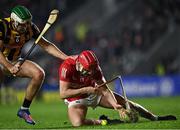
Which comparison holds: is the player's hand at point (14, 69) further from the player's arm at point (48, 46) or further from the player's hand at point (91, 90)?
the player's hand at point (91, 90)

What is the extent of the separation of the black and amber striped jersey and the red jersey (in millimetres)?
1127

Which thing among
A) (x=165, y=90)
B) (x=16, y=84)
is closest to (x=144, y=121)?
(x=165, y=90)

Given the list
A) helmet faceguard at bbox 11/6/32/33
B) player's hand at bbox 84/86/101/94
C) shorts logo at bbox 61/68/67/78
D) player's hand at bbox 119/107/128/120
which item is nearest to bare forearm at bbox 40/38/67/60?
helmet faceguard at bbox 11/6/32/33

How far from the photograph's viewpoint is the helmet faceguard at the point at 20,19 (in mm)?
12378

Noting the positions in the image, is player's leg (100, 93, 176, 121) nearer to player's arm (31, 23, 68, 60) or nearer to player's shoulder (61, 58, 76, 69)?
player's shoulder (61, 58, 76, 69)

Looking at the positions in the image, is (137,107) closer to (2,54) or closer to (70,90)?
(70,90)

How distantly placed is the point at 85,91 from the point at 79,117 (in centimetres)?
71

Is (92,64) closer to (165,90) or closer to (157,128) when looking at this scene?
(157,128)

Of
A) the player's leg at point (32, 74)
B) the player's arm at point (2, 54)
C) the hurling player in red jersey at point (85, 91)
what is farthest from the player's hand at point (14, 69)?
the hurling player in red jersey at point (85, 91)

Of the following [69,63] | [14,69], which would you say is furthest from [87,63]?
[14,69]

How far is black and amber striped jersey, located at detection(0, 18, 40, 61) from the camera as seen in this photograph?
1255 centimetres

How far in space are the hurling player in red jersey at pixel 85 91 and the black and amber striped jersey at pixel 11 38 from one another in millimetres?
1133

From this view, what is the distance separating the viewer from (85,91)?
38.8 feet

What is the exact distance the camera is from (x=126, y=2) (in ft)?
102
